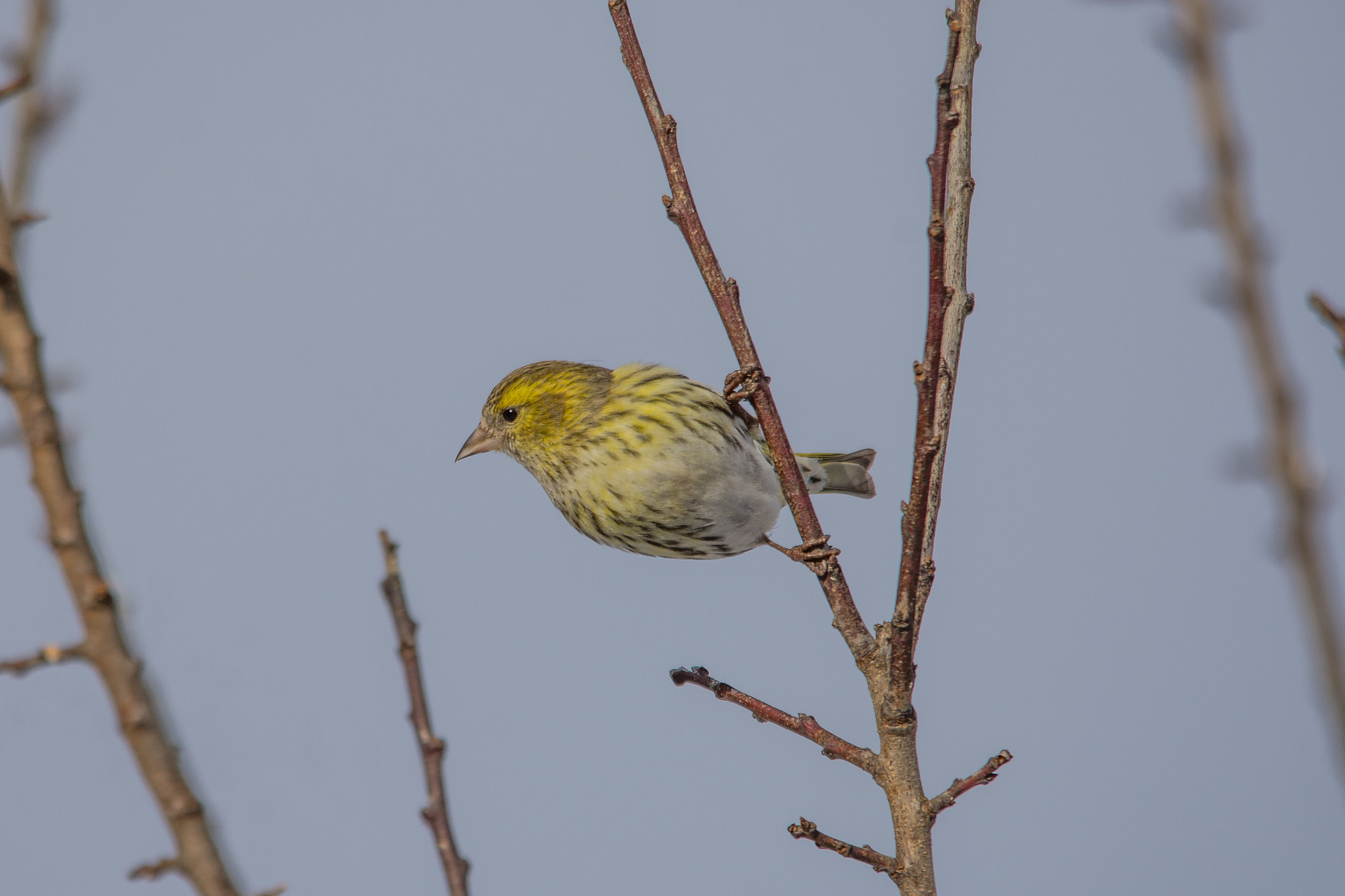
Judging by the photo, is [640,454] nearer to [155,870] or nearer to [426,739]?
[426,739]

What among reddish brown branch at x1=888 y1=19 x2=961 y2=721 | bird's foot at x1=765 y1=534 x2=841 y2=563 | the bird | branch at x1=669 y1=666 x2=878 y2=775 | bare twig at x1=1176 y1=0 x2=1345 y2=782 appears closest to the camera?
bare twig at x1=1176 y1=0 x2=1345 y2=782

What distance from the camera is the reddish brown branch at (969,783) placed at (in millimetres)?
2305

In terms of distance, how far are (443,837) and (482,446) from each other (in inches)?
127

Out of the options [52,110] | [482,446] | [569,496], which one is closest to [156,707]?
[52,110]

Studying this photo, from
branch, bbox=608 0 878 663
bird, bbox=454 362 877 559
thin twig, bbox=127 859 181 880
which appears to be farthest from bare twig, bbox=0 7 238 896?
bird, bbox=454 362 877 559

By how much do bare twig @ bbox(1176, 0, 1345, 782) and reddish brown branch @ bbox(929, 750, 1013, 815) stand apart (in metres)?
1.54

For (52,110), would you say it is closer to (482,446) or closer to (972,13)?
(972,13)

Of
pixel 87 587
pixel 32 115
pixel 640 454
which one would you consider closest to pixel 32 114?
pixel 32 115

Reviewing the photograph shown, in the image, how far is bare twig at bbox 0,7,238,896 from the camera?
4.32 feet

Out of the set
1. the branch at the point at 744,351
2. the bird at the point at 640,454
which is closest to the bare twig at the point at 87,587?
the branch at the point at 744,351

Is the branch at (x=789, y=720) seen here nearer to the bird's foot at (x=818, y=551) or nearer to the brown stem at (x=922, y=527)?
the brown stem at (x=922, y=527)

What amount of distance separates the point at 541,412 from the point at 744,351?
1918 millimetres

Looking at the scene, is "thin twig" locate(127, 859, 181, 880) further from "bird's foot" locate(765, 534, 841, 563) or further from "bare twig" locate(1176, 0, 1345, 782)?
"bird's foot" locate(765, 534, 841, 563)

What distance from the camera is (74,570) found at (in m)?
1.32
